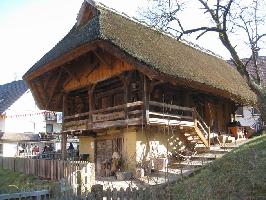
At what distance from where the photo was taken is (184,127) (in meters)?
18.2

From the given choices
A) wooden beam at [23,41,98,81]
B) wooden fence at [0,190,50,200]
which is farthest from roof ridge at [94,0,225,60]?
wooden fence at [0,190,50,200]

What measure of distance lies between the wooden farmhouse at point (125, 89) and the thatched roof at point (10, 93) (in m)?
23.1

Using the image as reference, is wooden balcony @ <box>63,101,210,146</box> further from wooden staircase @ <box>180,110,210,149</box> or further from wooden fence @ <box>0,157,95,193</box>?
wooden fence @ <box>0,157,95,193</box>

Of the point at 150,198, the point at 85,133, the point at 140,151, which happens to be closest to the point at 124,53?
the point at 140,151

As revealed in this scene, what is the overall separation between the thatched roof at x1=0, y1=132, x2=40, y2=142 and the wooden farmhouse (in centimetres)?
2235

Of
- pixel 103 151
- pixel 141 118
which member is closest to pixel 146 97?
pixel 141 118

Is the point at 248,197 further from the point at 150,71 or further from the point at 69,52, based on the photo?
the point at 69,52

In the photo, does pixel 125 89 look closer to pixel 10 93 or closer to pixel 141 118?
pixel 141 118

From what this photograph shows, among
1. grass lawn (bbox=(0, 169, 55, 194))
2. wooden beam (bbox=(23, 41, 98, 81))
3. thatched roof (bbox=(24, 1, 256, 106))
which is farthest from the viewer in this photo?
wooden beam (bbox=(23, 41, 98, 81))

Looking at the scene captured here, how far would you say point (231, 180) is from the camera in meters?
9.86

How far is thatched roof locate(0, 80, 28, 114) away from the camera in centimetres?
4424

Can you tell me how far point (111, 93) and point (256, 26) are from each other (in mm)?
8025

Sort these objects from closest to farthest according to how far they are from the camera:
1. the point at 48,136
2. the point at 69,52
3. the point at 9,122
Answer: the point at 69,52 → the point at 9,122 → the point at 48,136

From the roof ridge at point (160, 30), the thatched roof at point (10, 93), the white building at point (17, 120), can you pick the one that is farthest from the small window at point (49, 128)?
the roof ridge at point (160, 30)
